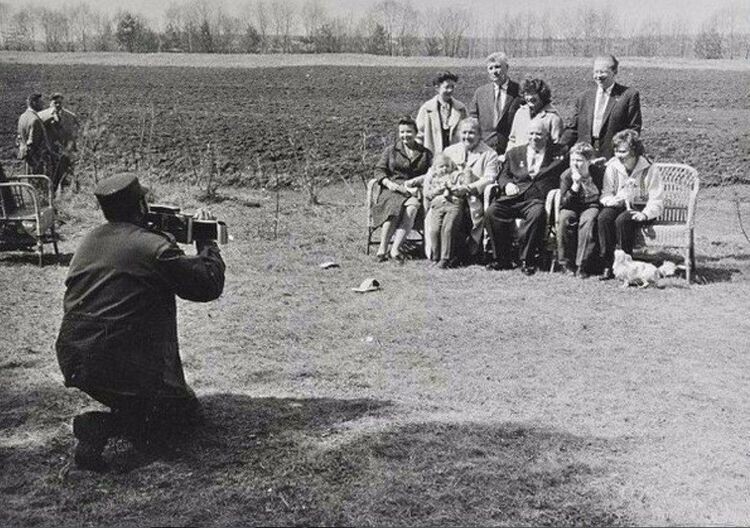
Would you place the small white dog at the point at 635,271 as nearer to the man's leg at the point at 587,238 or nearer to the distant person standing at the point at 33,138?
→ the man's leg at the point at 587,238

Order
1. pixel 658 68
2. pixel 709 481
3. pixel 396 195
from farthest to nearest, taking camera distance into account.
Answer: pixel 658 68, pixel 396 195, pixel 709 481

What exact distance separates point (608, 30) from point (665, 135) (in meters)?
4.19

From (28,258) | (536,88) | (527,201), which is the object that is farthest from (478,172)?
(28,258)

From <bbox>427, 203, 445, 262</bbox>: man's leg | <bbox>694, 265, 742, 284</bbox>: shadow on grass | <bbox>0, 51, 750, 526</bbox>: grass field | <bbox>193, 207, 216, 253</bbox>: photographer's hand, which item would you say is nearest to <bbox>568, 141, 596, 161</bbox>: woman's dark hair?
<bbox>0, 51, 750, 526</bbox>: grass field

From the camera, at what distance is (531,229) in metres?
8.17

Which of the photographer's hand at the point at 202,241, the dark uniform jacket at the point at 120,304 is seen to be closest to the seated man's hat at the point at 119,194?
the dark uniform jacket at the point at 120,304

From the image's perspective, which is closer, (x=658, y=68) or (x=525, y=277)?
(x=525, y=277)

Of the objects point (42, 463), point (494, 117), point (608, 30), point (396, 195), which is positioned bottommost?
point (42, 463)

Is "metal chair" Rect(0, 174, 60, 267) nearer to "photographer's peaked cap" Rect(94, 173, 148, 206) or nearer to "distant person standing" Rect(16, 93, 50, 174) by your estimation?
"distant person standing" Rect(16, 93, 50, 174)

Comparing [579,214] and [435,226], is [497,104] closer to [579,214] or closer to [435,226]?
[435,226]

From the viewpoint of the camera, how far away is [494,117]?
29.2 ft

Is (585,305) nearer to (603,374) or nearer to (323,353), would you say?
(603,374)

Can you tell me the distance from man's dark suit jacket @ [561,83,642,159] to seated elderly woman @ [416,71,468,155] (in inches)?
48.5

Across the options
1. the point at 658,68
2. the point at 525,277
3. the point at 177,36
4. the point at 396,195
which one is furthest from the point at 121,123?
the point at 658,68
